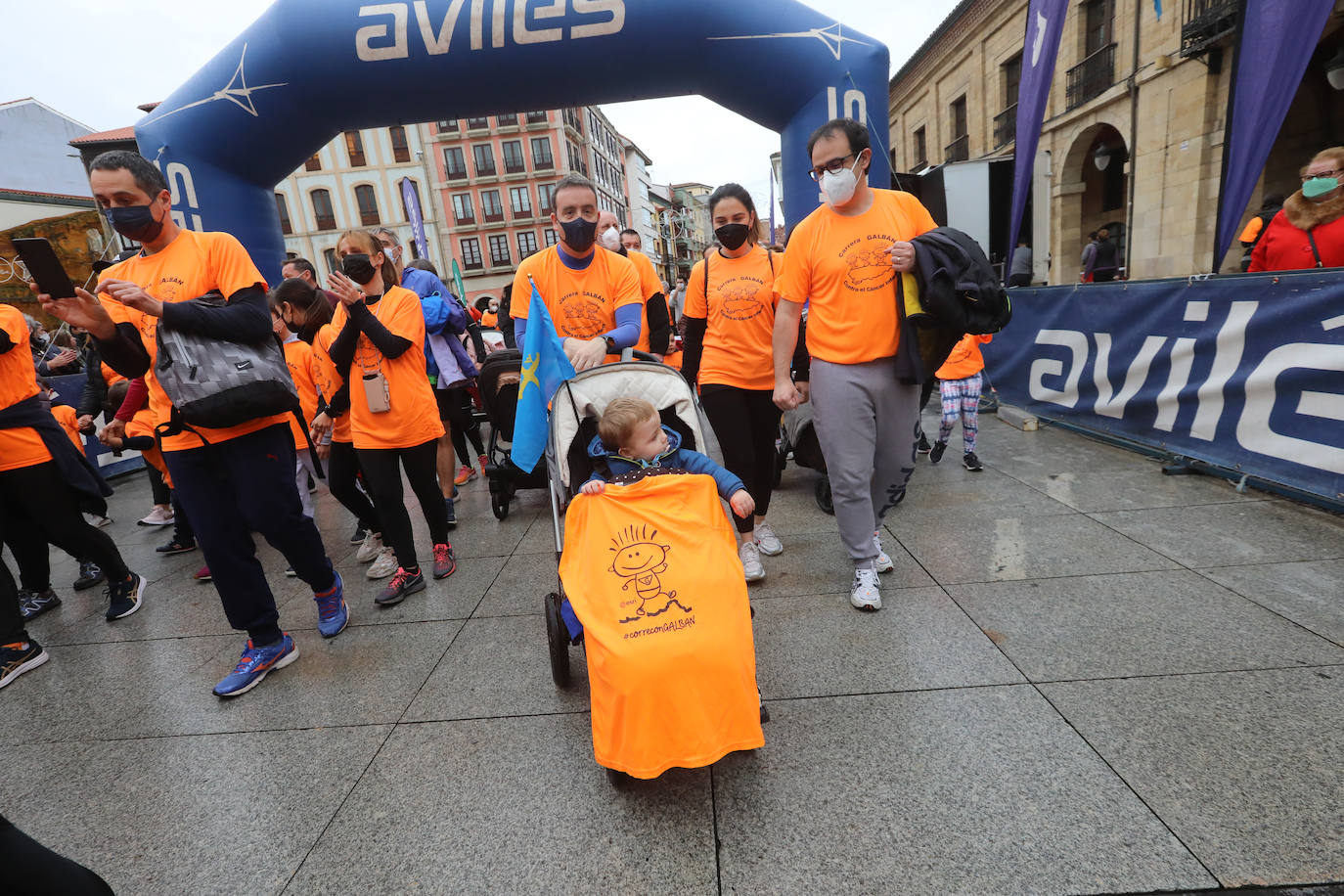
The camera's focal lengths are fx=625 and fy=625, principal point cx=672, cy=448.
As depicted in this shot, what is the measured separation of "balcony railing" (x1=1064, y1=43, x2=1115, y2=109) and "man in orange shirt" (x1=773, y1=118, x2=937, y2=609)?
51.6ft

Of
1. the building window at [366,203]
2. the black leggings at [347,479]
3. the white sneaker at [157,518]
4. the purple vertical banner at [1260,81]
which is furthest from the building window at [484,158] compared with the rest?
Result: the purple vertical banner at [1260,81]

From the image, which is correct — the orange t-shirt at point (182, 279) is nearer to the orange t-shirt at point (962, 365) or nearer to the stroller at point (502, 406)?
the stroller at point (502, 406)

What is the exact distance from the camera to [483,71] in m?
6.42

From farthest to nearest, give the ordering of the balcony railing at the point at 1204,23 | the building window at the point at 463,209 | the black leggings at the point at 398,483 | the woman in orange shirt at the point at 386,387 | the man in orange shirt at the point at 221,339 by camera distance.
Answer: the building window at the point at 463,209
the balcony railing at the point at 1204,23
the black leggings at the point at 398,483
the woman in orange shirt at the point at 386,387
the man in orange shirt at the point at 221,339

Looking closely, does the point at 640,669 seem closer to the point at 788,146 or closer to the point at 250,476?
the point at 250,476

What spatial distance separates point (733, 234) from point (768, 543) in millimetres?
1854

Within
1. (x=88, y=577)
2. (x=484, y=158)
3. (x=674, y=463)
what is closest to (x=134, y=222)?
(x=674, y=463)

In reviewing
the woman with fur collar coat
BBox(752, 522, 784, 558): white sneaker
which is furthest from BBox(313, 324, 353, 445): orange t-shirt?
the woman with fur collar coat

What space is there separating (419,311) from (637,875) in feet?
10.2

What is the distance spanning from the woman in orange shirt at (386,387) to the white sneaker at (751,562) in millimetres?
1967

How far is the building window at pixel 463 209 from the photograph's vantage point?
143ft

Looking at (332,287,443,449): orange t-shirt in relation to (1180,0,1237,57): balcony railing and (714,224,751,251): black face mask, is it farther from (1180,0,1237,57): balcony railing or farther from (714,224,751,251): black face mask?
(1180,0,1237,57): balcony railing

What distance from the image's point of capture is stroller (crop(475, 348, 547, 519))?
4863 mm

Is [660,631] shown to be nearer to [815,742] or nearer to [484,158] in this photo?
[815,742]
